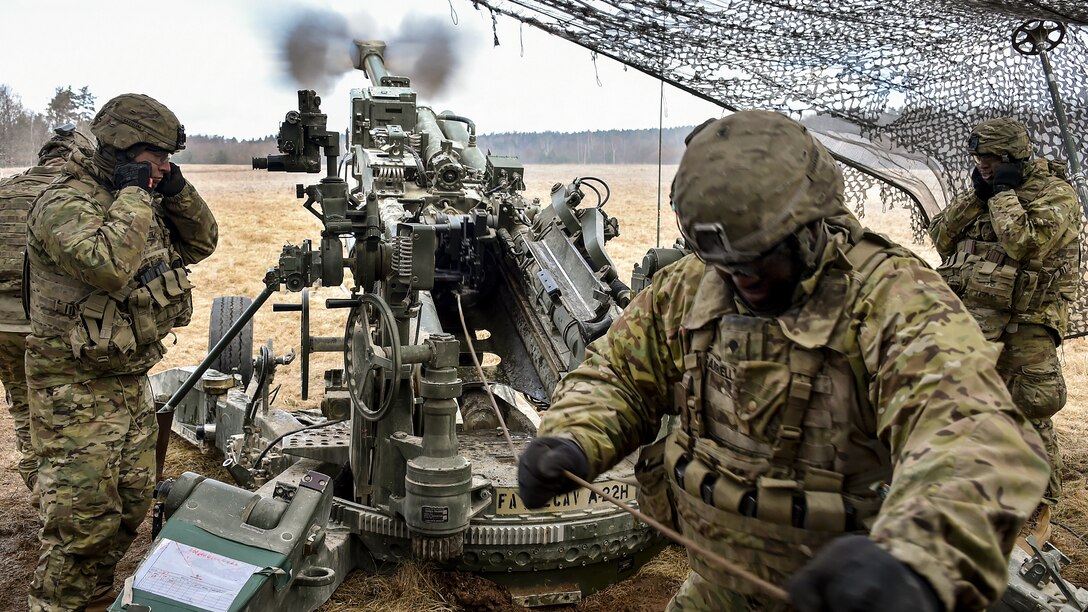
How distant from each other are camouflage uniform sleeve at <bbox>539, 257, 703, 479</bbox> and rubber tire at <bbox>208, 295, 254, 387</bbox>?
15.6 feet

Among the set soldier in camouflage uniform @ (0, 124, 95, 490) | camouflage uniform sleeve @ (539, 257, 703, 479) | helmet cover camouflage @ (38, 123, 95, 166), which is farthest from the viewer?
helmet cover camouflage @ (38, 123, 95, 166)

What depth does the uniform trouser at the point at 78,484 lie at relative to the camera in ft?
13.2

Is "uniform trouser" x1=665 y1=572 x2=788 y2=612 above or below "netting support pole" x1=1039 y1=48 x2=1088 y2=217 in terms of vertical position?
below

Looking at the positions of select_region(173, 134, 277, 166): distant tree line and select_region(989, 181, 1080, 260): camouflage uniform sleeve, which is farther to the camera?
select_region(173, 134, 277, 166): distant tree line

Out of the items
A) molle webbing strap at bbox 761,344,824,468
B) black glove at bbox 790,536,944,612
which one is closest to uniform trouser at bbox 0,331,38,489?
molle webbing strap at bbox 761,344,824,468

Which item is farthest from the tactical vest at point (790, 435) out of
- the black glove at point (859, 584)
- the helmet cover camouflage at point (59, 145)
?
the helmet cover camouflage at point (59, 145)

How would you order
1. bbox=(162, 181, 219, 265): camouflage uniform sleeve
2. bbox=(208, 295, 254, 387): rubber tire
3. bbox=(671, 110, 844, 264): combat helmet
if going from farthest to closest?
bbox=(208, 295, 254, 387): rubber tire → bbox=(162, 181, 219, 265): camouflage uniform sleeve → bbox=(671, 110, 844, 264): combat helmet

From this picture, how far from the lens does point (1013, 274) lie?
548 cm

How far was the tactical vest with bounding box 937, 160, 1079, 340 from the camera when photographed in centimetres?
545

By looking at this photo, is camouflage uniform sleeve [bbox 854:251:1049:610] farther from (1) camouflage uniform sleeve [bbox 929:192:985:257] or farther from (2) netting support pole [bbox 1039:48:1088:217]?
(2) netting support pole [bbox 1039:48:1088:217]

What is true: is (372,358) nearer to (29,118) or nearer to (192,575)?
(192,575)

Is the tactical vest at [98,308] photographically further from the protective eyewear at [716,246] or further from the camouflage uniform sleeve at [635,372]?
the protective eyewear at [716,246]

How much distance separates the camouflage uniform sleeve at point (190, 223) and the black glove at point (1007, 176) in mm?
4151

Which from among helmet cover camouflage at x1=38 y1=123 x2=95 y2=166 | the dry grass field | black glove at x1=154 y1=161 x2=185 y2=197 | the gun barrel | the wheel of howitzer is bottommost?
the dry grass field
